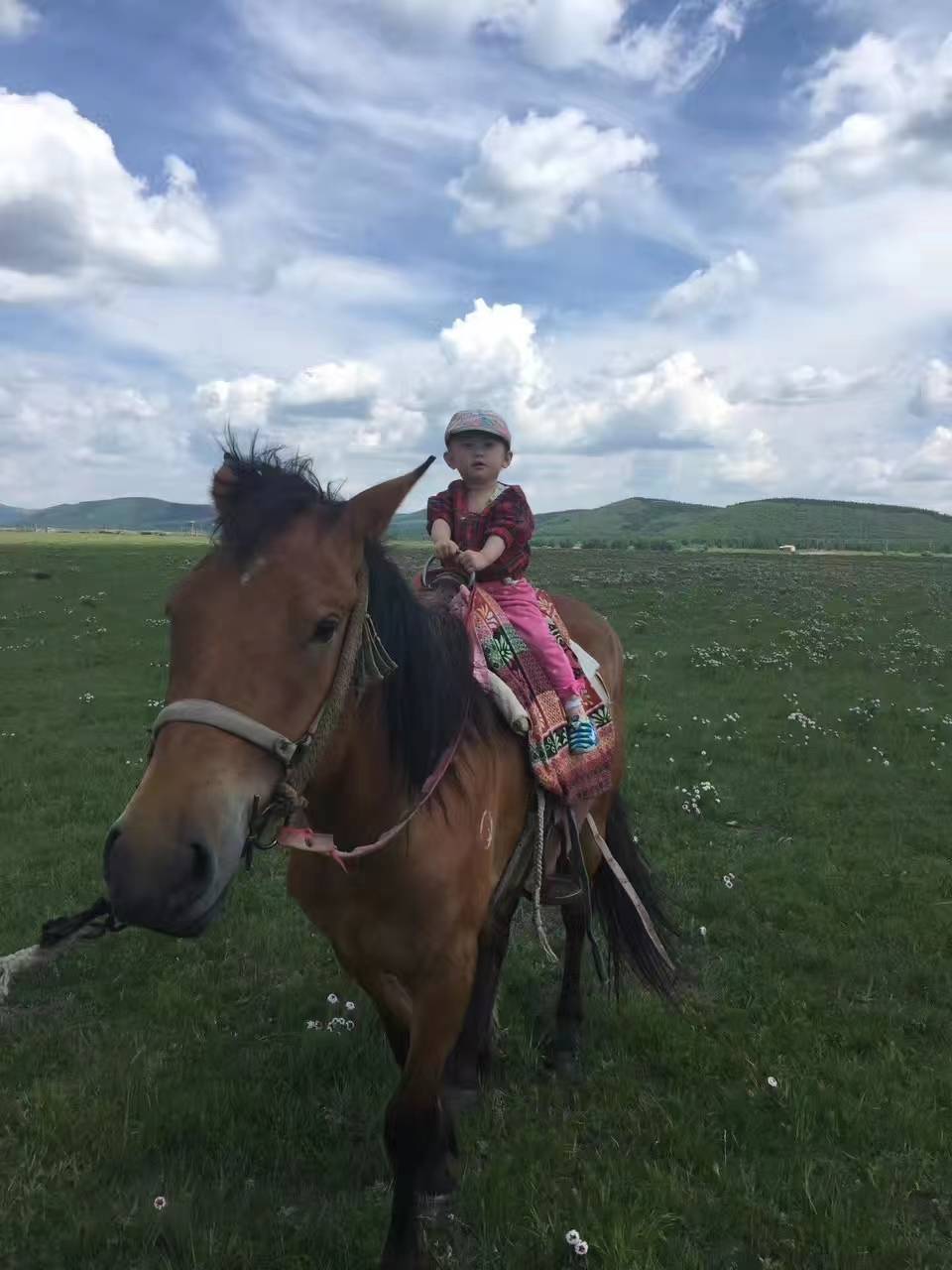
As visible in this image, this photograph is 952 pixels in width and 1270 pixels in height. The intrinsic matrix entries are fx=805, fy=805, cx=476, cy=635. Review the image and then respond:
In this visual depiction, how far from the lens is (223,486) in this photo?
118 inches

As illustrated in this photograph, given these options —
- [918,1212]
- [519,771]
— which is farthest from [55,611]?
[918,1212]

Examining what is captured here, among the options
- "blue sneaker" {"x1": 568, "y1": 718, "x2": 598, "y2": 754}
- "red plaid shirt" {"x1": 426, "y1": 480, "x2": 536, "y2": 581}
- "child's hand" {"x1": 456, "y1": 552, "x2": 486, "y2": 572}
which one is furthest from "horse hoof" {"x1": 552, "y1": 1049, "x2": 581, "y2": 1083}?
"child's hand" {"x1": 456, "y1": 552, "x2": 486, "y2": 572}

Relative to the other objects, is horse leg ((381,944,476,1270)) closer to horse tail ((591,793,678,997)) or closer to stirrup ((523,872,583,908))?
stirrup ((523,872,583,908))

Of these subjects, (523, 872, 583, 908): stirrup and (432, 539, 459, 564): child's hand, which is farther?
(523, 872, 583, 908): stirrup

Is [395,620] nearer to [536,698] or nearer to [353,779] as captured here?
[353,779]

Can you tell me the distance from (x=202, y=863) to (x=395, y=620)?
4.15 ft

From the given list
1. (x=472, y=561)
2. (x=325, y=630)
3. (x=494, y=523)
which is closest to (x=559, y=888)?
(x=472, y=561)

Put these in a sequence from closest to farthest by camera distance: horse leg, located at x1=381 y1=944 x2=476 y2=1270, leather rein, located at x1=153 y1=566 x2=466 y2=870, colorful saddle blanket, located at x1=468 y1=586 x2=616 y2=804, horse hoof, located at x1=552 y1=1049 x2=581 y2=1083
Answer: leather rein, located at x1=153 y1=566 x2=466 y2=870 → horse leg, located at x1=381 y1=944 x2=476 y2=1270 → colorful saddle blanket, located at x1=468 y1=586 x2=616 y2=804 → horse hoof, located at x1=552 y1=1049 x2=581 y2=1083

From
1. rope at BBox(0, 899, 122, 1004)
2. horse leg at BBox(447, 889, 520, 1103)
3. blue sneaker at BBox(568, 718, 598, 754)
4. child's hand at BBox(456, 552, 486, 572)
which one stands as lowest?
horse leg at BBox(447, 889, 520, 1103)

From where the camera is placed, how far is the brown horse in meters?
2.35

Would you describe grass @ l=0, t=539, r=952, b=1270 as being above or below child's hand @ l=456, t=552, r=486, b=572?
below

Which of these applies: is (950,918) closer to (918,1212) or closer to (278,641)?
(918,1212)

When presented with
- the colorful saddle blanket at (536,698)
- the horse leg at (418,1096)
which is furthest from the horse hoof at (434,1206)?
the colorful saddle blanket at (536,698)

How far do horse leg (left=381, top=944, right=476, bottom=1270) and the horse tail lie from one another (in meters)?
2.40
